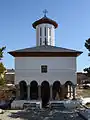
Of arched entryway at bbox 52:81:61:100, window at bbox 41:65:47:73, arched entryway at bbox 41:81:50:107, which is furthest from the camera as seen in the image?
arched entryway at bbox 52:81:61:100

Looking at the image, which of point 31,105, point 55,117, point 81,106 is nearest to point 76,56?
point 81,106

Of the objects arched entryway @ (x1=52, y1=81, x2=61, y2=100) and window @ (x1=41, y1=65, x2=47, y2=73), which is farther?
arched entryway @ (x1=52, y1=81, x2=61, y2=100)

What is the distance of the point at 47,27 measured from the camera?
3403 centimetres

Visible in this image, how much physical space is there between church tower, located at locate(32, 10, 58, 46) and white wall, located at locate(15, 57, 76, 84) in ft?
23.7

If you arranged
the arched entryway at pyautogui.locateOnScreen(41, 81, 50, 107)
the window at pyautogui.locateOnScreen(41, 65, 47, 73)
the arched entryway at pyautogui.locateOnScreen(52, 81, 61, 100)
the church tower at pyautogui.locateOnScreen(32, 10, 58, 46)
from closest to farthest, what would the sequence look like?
the window at pyautogui.locateOnScreen(41, 65, 47, 73), the arched entryway at pyautogui.locateOnScreen(41, 81, 50, 107), the arched entryway at pyautogui.locateOnScreen(52, 81, 61, 100), the church tower at pyautogui.locateOnScreen(32, 10, 58, 46)

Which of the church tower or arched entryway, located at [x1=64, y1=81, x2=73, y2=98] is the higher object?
the church tower

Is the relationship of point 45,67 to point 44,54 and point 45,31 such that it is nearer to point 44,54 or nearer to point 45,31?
point 44,54

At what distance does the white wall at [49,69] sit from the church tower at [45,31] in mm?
7223

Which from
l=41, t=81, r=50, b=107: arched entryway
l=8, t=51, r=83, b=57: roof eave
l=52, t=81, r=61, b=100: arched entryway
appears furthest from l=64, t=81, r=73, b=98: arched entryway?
l=8, t=51, r=83, b=57: roof eave

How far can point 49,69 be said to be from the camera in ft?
88.9

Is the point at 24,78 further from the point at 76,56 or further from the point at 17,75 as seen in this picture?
the point at 76,56

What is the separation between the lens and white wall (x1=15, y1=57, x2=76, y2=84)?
2694 cm

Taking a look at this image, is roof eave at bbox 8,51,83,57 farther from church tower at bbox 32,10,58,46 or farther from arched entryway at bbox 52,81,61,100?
church tower at bbox 32,10,58,46

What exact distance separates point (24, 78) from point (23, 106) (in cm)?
365
